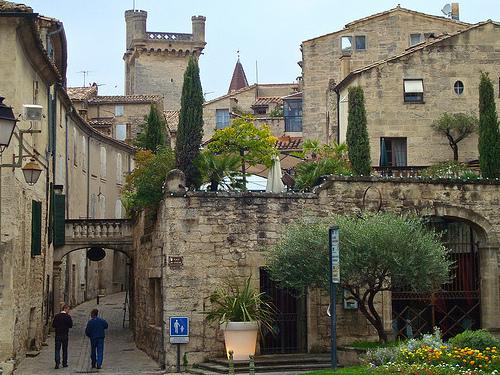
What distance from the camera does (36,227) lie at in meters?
27.1

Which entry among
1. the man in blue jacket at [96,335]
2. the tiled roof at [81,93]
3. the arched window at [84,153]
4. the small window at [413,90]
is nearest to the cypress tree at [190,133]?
the man in blue jacket at [96,335]

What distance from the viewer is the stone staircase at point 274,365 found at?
2222cm

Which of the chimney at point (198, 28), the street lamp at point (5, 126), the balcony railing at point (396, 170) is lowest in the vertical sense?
the street lamp at point (5, 126)

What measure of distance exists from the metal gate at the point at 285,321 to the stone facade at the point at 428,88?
11.5 meters

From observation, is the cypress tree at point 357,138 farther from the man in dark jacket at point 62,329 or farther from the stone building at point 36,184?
the man in dark jacket at point 62,329

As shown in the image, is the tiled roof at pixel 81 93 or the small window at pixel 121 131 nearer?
the tiled roof at pixel 81 93

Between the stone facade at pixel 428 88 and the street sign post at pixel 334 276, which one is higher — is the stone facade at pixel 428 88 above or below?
above

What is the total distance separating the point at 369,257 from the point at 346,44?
84.9 ft

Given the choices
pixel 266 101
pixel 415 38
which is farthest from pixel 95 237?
pixel 266 101

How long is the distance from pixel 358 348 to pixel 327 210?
163 inches

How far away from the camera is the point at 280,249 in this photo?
2247 cm

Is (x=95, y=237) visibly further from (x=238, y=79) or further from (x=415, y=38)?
(x=238, y=79)

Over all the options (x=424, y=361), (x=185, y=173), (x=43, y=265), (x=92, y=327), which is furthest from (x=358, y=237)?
(x=43, y=265)

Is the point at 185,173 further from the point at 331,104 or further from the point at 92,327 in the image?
the point at 331,104
